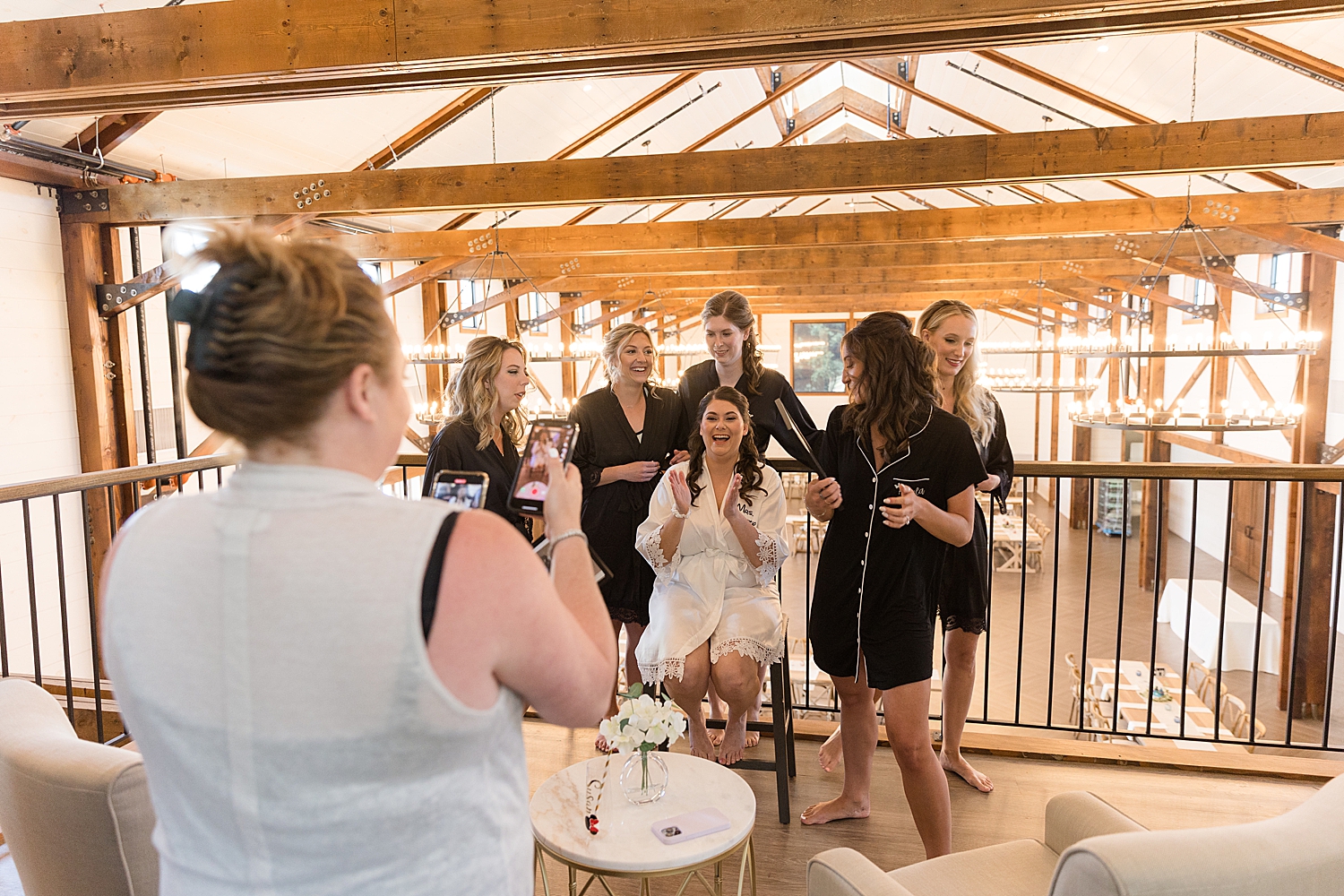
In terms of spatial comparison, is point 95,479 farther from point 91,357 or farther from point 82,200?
point 82,200

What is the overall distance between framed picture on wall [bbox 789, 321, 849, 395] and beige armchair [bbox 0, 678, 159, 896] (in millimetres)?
19392

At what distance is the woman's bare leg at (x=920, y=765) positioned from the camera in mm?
2139

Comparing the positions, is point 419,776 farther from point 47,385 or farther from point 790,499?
point 790,499

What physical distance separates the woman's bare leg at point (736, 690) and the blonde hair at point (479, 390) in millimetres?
1120

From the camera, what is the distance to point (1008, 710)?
6961 mm

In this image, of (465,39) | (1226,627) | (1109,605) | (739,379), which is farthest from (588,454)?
(1109,605)

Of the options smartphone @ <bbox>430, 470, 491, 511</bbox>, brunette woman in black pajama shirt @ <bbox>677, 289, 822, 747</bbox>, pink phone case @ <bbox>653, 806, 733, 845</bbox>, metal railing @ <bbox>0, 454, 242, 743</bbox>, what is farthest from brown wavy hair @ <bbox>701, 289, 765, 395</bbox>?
metal railing @ <bbox>0, 454, 242, 743</bbox>

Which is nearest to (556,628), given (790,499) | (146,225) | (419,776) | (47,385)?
(419,776)

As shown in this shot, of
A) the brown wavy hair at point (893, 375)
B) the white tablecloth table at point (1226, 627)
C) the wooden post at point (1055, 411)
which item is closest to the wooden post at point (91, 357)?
the brown wavy hair at point (893, 375)

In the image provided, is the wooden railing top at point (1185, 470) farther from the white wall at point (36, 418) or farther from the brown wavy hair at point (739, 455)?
the white wall at point (36, 418)

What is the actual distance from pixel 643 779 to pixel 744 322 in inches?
66.3

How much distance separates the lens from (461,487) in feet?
3.96

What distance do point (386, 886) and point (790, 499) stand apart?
16385mm

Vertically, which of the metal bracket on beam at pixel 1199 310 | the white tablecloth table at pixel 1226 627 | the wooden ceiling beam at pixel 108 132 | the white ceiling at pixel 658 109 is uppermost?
the white ceiling at pixel 658 109
